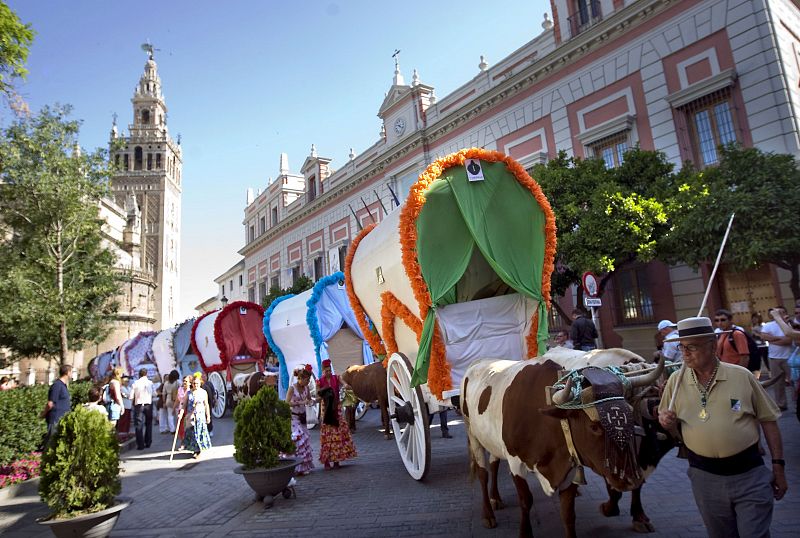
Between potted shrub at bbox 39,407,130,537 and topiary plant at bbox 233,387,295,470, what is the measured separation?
1.42m

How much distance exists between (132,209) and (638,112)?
5301cm

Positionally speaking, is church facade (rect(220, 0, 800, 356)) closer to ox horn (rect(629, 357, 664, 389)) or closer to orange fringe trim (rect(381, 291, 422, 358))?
orange fringe trim (rect(381, 291, 422, 358))

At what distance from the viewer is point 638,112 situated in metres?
16.2

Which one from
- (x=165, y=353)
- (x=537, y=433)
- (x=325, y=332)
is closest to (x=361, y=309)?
(x=325, y=332)

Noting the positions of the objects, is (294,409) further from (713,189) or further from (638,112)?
(638,112)

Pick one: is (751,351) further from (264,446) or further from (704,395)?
(264,446)

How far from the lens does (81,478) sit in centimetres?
485

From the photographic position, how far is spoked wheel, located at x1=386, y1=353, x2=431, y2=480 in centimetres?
589

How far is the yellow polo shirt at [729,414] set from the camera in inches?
106

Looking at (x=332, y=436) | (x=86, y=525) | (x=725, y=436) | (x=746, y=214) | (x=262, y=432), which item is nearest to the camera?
(x=725, y=436)

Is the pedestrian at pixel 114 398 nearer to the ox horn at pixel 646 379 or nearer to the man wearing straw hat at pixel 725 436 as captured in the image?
the ox horn at pixel 646 379

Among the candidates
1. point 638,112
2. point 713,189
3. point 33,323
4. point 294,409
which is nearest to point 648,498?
point 294,409

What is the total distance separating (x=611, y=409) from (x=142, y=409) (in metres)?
11.2

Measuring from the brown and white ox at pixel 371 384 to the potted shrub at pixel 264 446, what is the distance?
10.8 ft
